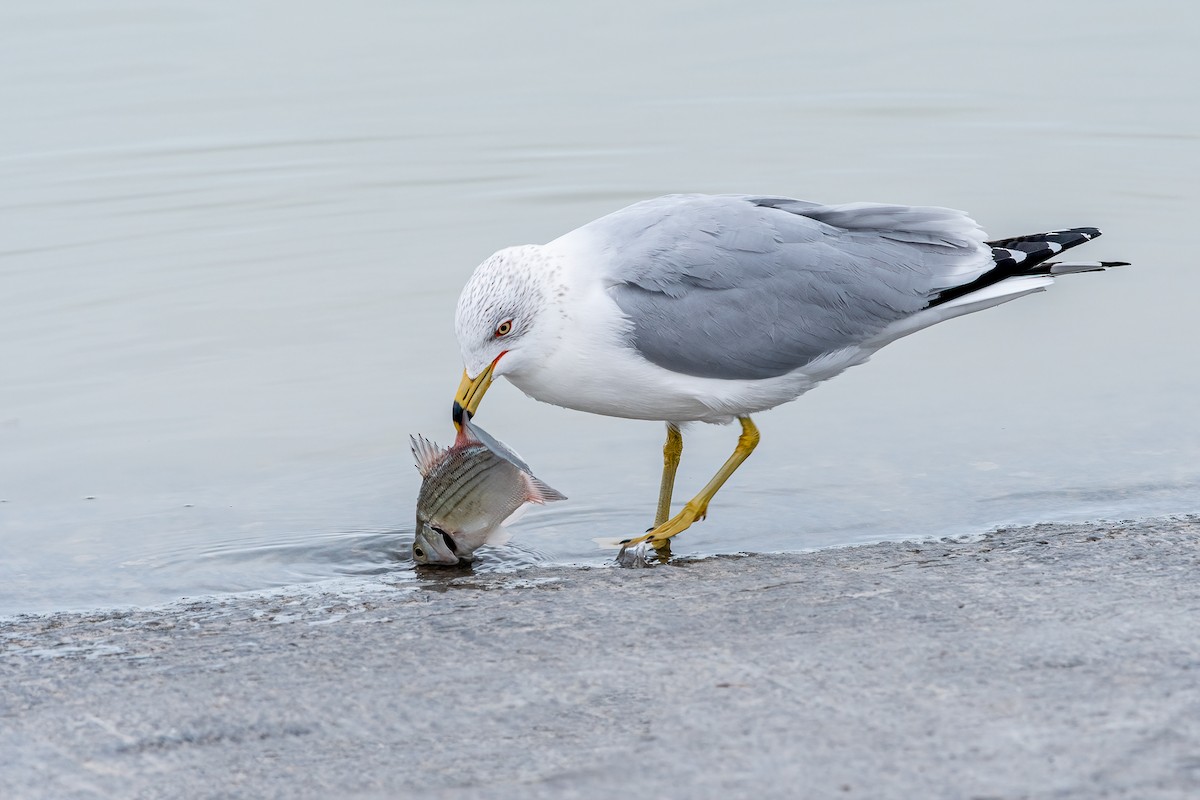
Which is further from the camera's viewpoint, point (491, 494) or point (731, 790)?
point (491, 494)

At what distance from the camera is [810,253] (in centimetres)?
586

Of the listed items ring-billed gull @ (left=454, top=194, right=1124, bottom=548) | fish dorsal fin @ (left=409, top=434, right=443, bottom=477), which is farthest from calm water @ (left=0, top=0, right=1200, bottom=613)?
ring-billed gull @ (left=454, top=194, right=1124, bottom=548)

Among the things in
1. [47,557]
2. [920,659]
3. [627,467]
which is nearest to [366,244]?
[627,467]

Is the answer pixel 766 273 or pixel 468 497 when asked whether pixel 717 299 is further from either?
pixel 468 497

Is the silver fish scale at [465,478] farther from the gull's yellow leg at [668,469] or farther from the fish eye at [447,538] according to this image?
the gull's yellow leg at [668,469]

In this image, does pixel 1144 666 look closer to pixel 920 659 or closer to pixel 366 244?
pixel 920 659

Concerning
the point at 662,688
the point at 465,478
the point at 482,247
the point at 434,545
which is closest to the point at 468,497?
the point at 465,478

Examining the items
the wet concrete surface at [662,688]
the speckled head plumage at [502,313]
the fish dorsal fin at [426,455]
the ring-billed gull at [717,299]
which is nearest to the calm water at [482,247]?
the fish dorsal fin at [426,455]

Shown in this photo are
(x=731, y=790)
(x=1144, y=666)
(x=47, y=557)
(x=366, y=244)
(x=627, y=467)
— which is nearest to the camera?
(x=731, y=790)

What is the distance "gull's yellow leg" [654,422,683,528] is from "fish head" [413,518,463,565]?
953 mm

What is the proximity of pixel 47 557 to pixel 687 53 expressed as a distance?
863 cm

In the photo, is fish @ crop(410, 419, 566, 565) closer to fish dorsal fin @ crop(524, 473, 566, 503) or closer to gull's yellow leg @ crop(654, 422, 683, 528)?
fish dorsal fin @ crop(524, 473, 566, 503)

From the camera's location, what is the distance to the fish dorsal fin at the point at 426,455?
5727 mm

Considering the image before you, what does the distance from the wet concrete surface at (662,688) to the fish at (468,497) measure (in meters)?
0.62
